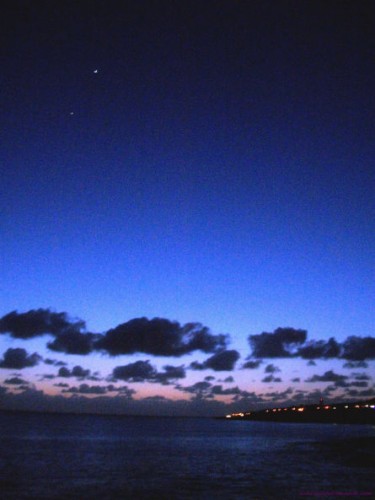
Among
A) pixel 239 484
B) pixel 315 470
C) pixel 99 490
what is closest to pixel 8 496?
pixel 99 490

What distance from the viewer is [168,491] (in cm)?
4216

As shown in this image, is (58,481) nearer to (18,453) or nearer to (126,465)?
(126,465)

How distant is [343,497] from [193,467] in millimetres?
24117

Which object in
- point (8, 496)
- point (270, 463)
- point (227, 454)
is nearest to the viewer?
point (8, 496)

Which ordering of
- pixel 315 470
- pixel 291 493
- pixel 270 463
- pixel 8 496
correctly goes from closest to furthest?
pixel 8 496, pixel 291 493, pixel 315 470, pixel 270 463

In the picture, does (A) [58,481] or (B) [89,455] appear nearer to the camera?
(A) [58,481]

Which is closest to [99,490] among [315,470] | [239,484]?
[239,484]

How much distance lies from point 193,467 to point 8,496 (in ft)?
87.0

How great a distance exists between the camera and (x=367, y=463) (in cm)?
6488

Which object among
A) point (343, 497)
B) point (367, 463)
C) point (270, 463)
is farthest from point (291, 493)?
point (367, 463)

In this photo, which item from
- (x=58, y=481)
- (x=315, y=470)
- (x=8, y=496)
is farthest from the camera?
(x=315, y=470)

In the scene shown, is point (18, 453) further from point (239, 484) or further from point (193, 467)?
point (239, 484)

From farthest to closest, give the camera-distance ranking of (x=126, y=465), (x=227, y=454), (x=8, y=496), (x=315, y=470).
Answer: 1. (x=227, y=454)
2. (x=126, y=465)
3. (x=315, y=470)
4. (x=8, y=496)

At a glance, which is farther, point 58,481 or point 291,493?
point 58,481
